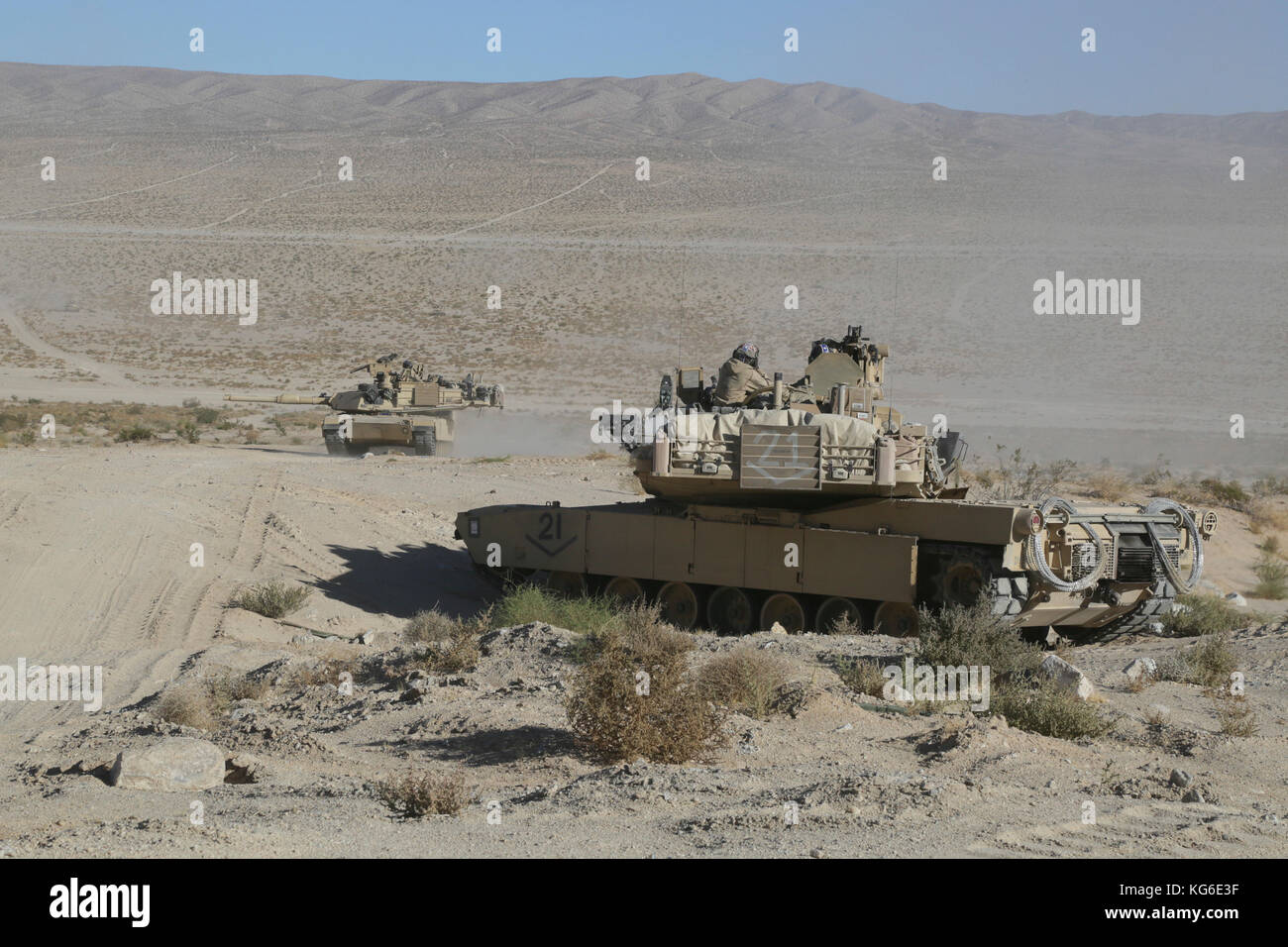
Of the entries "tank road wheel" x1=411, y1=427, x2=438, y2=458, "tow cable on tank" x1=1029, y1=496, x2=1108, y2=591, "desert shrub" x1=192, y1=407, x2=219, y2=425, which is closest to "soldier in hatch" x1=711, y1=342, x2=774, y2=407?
"tow cable on tank" x1=1029, y1=496, x2=1108, y2=591

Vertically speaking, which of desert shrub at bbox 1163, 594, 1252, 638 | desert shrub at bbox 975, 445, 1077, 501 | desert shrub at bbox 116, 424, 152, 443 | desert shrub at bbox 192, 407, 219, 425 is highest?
desert shrub at bbox 192, 407, 219, 425

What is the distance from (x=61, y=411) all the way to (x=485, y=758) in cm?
3493

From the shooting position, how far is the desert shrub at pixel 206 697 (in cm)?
1084

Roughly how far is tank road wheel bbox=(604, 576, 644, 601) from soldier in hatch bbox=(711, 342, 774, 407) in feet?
8.13

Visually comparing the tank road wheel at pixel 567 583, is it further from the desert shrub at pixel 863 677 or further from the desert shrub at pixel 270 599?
the desert shrub at pixel 863 677

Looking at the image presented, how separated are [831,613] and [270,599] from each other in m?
6.09

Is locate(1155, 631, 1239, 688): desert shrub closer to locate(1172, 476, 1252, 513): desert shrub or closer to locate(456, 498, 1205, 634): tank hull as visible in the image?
locate(456, 498, 1205, 634): tank hull

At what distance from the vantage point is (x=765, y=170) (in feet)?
299

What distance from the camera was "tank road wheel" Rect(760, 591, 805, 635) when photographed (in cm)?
1566

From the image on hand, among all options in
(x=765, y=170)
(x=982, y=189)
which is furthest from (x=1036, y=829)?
(x=765, y=170)

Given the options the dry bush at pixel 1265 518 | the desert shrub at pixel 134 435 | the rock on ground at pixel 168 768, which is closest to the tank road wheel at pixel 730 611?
the rock on ground at pixel 168 768

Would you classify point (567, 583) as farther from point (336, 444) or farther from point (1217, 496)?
point (336, 444)
